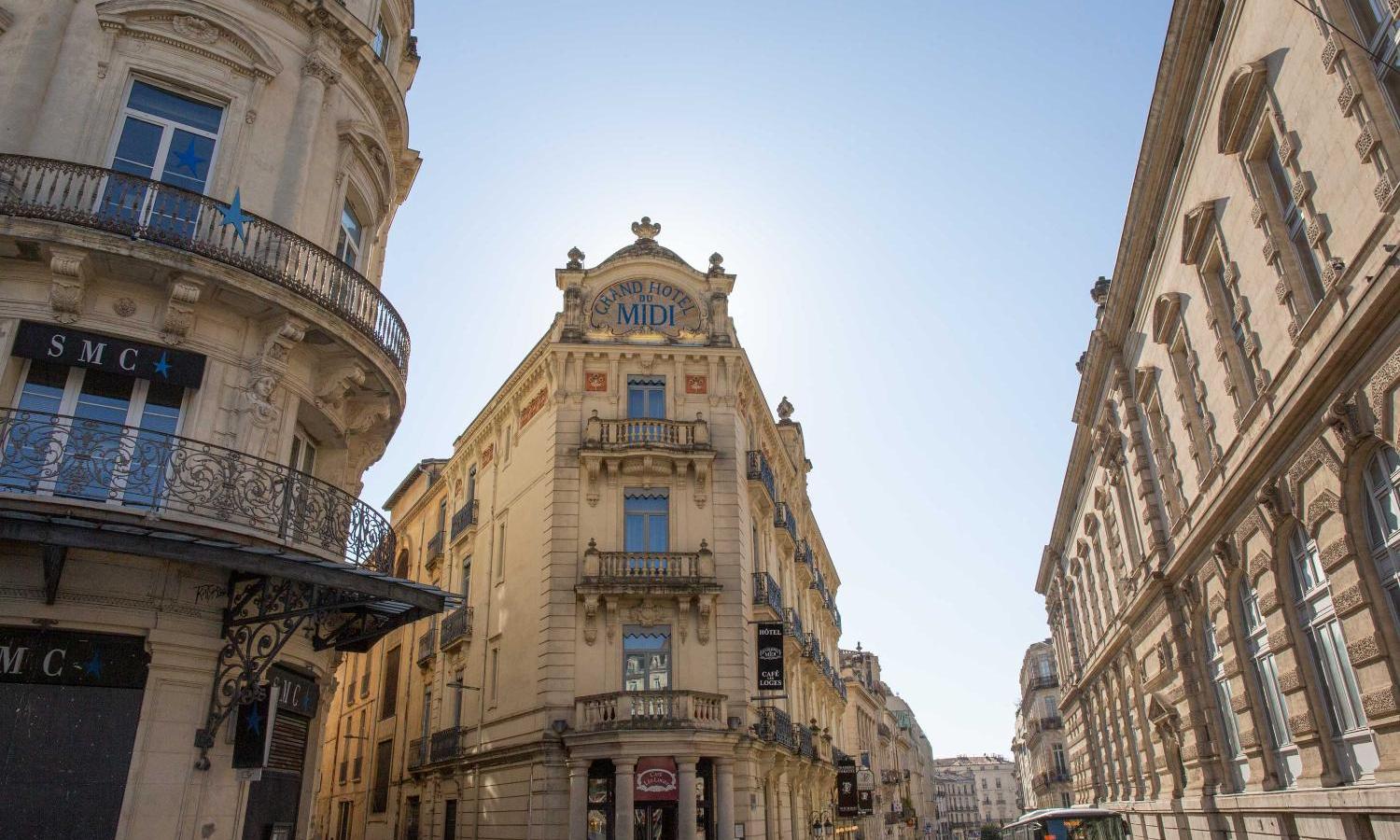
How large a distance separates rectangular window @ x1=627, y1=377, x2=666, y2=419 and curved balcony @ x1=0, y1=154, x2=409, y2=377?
13.7 meters

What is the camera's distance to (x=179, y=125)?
11898 millimetres

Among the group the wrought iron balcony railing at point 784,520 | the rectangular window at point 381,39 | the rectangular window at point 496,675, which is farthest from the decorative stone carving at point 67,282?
the wrought iron balcony railing at point 784,520

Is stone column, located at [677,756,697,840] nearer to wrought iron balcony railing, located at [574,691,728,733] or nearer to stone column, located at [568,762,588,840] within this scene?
wrought iron balcony railing, located at [574,691,728,733]

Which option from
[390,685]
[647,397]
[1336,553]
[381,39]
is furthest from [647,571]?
[390,685]

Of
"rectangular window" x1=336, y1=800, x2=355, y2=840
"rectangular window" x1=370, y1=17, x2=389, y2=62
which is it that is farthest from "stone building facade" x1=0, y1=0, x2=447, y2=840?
"rectangular window" x1=336, y1=800, x2=355, y2=840

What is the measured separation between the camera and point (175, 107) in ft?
39.3

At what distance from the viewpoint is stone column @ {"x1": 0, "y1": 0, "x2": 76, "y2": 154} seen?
10633mm

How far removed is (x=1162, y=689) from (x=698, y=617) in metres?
11.7

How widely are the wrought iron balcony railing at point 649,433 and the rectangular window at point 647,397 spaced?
879 mm

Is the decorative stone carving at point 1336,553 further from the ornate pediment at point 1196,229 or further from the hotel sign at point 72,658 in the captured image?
the hotel sign at point 72,658

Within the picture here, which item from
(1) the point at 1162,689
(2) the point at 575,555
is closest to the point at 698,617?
(2) the point at 575,555

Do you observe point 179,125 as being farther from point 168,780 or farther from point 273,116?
point 168,780

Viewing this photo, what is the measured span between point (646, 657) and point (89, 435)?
51.5 ft

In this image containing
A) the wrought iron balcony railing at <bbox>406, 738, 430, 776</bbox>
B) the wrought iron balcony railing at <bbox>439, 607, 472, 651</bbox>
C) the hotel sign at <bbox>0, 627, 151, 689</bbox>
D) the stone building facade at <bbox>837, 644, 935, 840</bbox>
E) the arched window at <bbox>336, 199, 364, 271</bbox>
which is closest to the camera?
the hotel sign at <bbox>0, 627, 151, 689</bbox>
